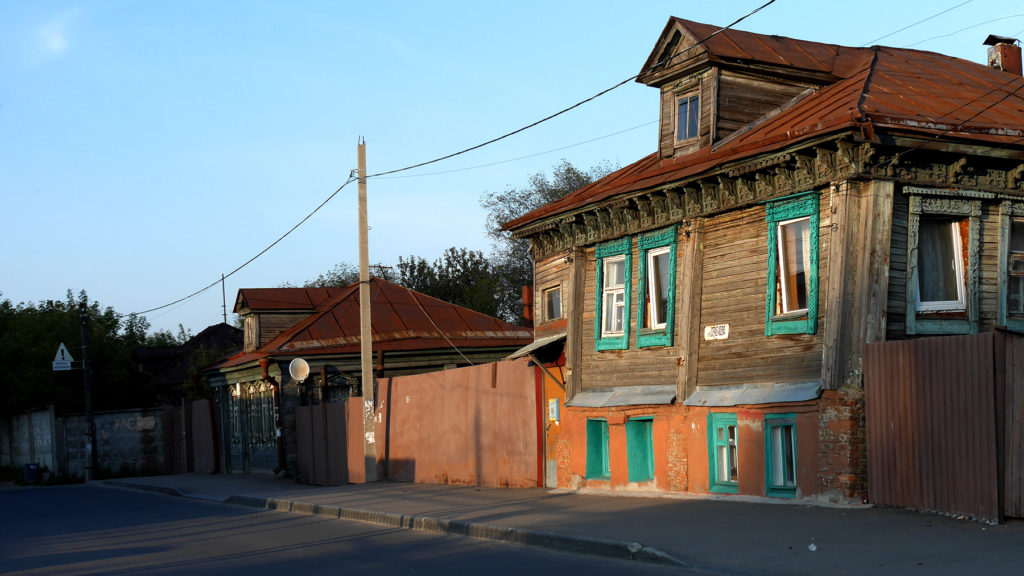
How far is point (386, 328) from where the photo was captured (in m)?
34.4

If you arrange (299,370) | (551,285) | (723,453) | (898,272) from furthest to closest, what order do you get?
(299,370), (551,285), (723,453), (898,272)

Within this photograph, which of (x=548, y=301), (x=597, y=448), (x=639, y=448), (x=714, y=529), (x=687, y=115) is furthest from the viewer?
(x=548, y=301)

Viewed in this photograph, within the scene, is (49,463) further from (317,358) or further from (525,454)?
(525,454)

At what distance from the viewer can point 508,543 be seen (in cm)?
1340

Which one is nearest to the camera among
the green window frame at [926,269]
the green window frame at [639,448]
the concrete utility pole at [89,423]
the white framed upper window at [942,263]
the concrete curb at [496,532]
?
the concrete curb at [496,532]

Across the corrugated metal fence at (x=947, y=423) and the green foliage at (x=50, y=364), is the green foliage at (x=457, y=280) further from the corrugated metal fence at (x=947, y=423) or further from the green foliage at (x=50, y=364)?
the corrugated metal fence at (x=947, y=423)

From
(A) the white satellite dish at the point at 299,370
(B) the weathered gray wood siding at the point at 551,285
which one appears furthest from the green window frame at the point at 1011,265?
(A) the white satellite dish at the point at 299,370

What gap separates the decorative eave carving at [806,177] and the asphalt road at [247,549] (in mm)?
6641

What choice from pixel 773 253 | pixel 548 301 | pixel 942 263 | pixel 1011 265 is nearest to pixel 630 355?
pixel 548 301

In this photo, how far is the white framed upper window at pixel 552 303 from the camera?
22.3 meters

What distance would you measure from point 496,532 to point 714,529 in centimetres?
301

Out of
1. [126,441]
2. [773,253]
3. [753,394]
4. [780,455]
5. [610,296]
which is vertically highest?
[773,253]

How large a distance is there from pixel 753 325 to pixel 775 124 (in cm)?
354

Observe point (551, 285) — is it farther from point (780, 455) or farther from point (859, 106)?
point (859, 106)
